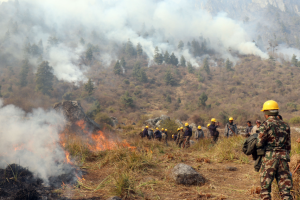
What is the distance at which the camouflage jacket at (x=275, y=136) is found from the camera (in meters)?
2.82

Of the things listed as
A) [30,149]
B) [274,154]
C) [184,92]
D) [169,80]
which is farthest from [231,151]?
[169,80]

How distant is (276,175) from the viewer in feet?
9.30

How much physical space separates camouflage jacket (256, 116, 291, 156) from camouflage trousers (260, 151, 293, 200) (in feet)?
0.41

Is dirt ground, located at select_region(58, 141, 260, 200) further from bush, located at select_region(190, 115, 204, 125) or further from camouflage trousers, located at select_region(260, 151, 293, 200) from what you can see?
bush, located at select_region(190, 115, 204, 125)

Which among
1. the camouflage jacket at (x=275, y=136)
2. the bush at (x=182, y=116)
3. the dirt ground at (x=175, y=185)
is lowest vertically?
the dirt ground at (x=175, y=185)

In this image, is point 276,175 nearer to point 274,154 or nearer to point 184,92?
point 274,154

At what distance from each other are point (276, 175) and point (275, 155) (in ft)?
1.03

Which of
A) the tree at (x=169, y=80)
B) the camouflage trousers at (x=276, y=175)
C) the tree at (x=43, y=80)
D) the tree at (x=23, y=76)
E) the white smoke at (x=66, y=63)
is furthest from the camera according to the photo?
the tree at (x=169, y=80)

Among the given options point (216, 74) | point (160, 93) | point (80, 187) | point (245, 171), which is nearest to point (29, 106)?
point (80, 187)

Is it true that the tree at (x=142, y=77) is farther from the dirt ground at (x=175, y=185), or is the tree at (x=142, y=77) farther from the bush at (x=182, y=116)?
the dirt ground at (x=175, y=185)

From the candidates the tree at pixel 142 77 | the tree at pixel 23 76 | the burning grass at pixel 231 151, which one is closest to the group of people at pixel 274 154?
the burning grass at pixel 231 151

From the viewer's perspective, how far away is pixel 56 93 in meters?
37.9

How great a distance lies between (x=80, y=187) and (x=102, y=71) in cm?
5728

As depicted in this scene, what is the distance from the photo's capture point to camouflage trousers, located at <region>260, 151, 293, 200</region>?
107 inches
